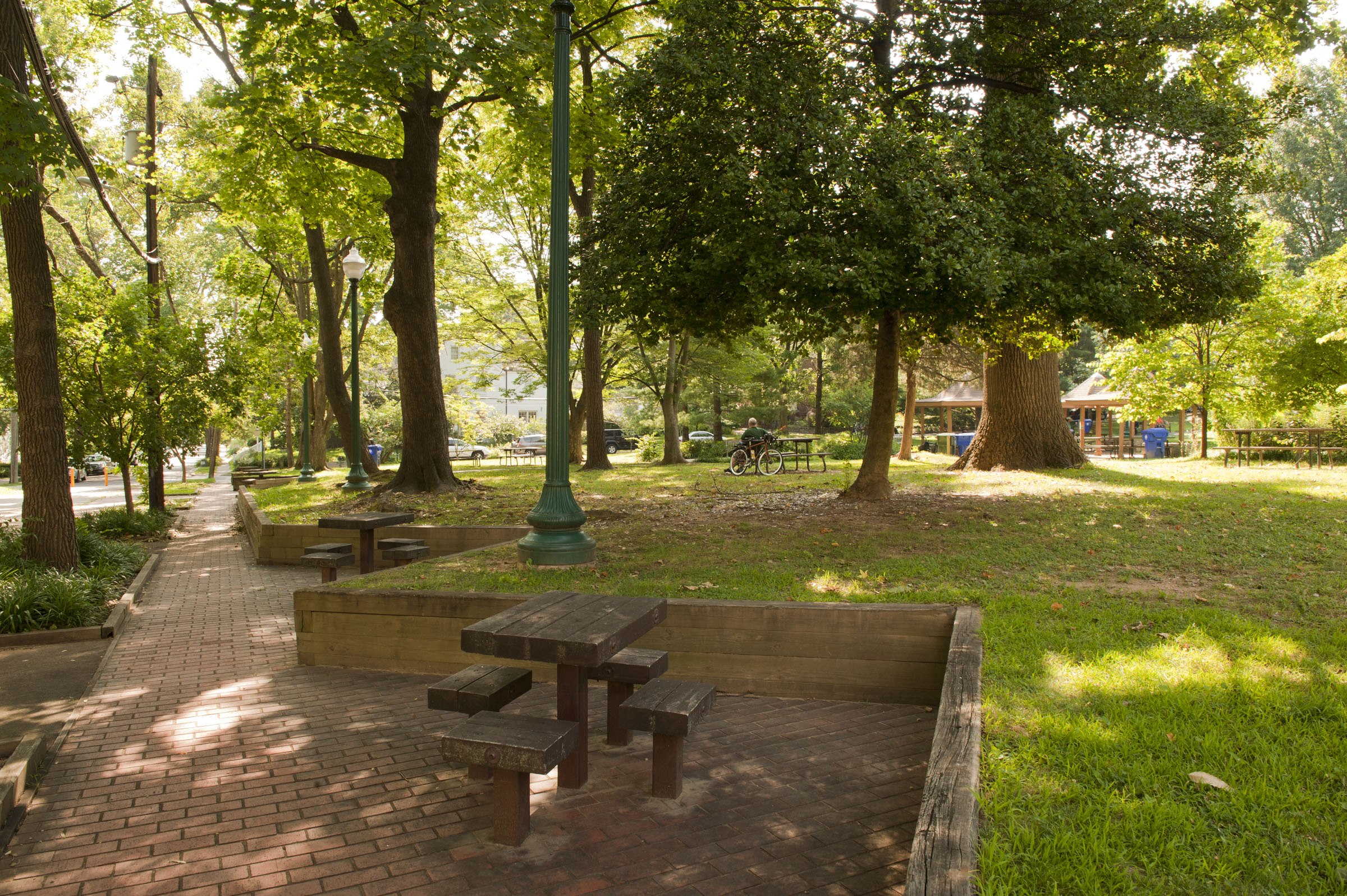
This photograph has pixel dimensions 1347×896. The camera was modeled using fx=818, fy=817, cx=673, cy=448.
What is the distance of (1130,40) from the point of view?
31.3ft

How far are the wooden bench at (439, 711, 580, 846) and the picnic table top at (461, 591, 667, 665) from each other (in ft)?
0.97

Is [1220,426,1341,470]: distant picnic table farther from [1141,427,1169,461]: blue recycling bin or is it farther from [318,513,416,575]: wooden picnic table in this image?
[318,513,416,575]: wooden picnic table

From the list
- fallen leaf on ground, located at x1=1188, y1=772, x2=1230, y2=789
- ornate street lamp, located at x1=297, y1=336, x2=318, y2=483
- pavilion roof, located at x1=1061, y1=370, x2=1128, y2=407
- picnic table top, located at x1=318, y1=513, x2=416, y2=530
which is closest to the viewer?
fallen leaf on ground, located at x1=1188, y1=772, x2=1230, y2=789

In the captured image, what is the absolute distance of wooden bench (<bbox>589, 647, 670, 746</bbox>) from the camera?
4.34 m

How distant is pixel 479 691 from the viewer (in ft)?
13.3

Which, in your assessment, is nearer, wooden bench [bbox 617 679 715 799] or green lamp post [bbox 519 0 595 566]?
wooden bench [bbox 617 679 715 799]

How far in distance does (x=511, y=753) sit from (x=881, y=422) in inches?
353

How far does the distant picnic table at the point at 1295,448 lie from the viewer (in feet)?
57.2

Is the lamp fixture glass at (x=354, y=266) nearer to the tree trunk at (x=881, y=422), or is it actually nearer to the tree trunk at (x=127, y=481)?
the tree trunk at (x=127, y=481)

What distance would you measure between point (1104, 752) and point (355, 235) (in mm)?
16870

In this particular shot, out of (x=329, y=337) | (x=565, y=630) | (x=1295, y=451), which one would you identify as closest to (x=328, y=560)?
(x=565, y=630)

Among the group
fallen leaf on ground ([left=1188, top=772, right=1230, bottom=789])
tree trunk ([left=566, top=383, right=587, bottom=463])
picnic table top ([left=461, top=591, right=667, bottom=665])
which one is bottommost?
fallen leaf on ground ([left=1188, top=772, right=1230, bottom=789])

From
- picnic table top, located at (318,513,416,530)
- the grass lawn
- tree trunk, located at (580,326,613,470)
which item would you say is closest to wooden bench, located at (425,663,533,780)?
the grass lawn

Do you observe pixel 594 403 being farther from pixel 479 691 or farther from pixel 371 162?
pixel 479 691
